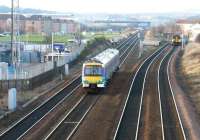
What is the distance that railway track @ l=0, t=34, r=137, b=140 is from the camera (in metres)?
26.0

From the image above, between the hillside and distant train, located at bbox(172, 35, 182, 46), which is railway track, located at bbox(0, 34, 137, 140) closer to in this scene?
the hillside

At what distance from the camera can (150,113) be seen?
31672mm

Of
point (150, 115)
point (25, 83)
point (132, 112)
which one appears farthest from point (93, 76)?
point (150, 115)

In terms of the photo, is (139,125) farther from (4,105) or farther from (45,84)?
(45,84)

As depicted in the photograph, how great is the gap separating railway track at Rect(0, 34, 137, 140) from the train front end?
171 centimetres

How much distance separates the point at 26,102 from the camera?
36125mm

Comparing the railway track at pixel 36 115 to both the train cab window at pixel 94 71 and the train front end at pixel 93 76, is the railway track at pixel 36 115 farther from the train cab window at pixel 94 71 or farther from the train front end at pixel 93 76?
the train cab window at pixel 94 71

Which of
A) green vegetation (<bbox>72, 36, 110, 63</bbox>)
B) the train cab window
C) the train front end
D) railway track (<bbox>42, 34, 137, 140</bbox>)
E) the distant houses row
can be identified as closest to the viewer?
railway track (<bbox>42, 34, 137, 140</bbox>)

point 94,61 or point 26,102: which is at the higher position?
point 94,61

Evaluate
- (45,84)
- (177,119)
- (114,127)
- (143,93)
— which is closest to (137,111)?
(177,119)

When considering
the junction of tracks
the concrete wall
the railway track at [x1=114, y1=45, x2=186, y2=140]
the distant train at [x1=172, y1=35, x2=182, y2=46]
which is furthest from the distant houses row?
the junction of tracks

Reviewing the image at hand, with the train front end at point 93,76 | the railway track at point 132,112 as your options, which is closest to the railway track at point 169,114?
the railway track at point 132,112

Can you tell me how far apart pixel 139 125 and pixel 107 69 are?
15.0 metres

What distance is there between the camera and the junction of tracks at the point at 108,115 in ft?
84.3
